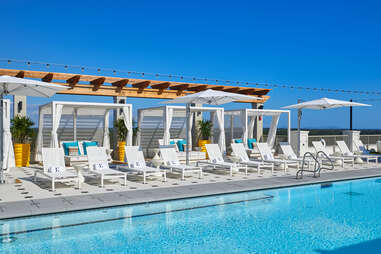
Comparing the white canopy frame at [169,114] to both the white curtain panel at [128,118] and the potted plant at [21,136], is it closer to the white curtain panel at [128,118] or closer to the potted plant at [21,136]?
the white curtain panel at [128,118]

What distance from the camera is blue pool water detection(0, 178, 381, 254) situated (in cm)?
454

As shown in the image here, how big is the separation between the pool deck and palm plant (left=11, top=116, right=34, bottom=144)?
6229 mm

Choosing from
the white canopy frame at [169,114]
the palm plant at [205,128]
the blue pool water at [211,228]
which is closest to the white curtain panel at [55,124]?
the white canopy frame at [169,114]

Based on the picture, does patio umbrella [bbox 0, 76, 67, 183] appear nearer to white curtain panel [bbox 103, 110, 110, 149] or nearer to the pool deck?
the pool deck

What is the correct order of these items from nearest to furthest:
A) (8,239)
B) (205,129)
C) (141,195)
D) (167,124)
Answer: (8,239) → (141,195) → (167,124) → (205,129)

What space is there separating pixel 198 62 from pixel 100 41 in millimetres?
7861

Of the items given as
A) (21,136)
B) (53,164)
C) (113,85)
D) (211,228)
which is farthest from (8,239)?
(113,85)

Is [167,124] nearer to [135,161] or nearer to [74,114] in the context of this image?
[74,114]

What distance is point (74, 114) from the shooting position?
14047 millimetres

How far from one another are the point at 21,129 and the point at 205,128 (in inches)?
323

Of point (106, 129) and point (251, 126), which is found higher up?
point (251, 126)

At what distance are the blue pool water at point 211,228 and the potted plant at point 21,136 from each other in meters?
7.32

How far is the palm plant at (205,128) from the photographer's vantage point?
16875mm

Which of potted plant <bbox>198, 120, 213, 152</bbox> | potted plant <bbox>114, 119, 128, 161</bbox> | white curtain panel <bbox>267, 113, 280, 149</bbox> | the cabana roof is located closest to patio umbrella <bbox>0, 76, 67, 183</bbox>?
the cabana roof
